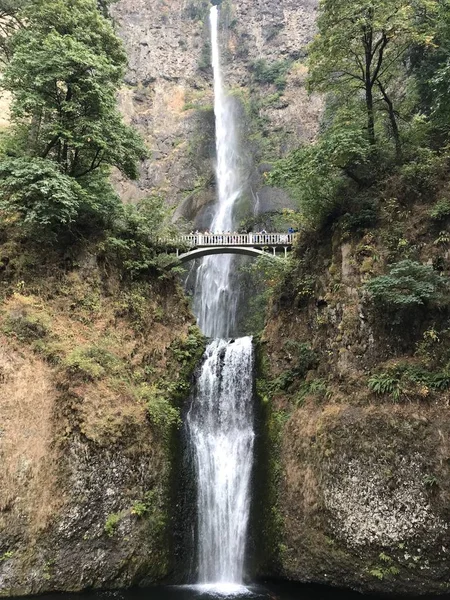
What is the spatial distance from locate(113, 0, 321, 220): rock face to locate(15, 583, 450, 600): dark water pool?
2770 centimetres

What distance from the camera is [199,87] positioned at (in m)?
48.1

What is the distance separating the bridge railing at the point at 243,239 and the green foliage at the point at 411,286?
39.3 ft

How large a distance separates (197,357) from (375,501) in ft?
28.5

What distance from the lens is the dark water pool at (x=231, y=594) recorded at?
999 centimetres

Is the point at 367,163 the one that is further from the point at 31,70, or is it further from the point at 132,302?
the point at 31,70

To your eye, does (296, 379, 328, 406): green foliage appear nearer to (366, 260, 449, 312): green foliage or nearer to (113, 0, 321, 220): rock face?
(366, 260, 449, 312): green foliage

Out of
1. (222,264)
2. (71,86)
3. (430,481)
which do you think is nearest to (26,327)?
(71,86)

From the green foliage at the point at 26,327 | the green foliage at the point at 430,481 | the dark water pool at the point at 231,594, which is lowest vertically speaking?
the dark water pool at the point at 231,594

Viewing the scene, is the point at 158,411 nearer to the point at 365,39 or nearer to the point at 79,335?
the point at 79,335

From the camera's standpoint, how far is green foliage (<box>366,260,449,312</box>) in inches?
428

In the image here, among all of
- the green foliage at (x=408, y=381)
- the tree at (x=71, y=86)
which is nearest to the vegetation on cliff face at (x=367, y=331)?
the green foliage at (x=408, y=381)

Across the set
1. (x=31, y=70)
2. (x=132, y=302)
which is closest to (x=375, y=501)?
(x=132, y=302)

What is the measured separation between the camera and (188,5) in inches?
2076

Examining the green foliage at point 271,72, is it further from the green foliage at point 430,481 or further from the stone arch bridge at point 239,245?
the green foliage at point 430,481
